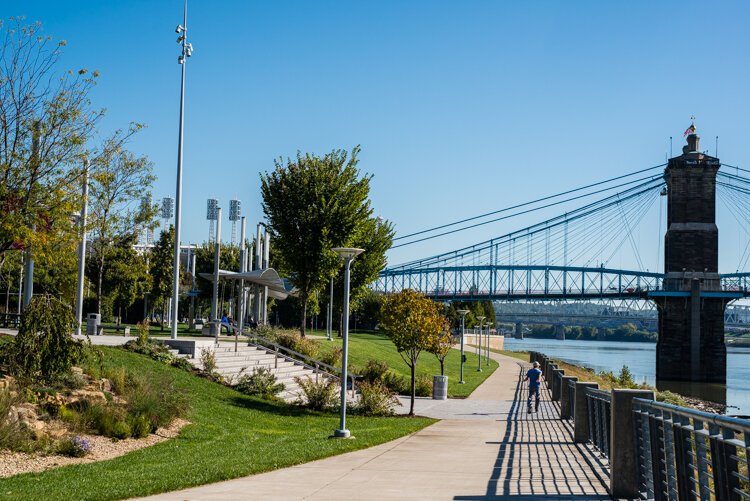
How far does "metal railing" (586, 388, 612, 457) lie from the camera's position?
1373 cm

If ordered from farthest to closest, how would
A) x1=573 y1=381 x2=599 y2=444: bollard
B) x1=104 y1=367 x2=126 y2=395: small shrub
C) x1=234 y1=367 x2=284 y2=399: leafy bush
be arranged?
1. x1=234 y1=367 x2=284 y2=399: leafy bush
2. x1=104 y1=367 x2=126 y2=395: small shrub
3. x1=573 y1=381 x2=599 y2=444: bollard

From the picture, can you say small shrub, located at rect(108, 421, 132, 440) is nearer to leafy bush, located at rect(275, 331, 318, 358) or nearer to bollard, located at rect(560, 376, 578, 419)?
bollard, located at rect(560, 376, 578, 419)

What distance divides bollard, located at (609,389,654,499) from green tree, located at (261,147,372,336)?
1213 inches

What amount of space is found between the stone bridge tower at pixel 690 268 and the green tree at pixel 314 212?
47926mm

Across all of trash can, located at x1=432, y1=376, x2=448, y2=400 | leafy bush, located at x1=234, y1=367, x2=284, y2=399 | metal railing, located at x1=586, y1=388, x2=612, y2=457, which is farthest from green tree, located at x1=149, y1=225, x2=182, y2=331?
metal railing, located at x1=586, y1=388, x2=612, y2=457

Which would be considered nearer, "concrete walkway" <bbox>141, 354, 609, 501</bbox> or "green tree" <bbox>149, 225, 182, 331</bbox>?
"concrete walkway" <bbox>141, 354, 609, 501</bbox>

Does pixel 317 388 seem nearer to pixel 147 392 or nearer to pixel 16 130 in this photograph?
pixel 147 392

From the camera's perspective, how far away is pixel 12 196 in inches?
720

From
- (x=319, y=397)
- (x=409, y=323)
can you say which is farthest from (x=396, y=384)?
(x=319, y=397)

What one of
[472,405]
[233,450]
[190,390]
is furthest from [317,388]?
[233,450]

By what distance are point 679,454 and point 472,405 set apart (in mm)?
20918

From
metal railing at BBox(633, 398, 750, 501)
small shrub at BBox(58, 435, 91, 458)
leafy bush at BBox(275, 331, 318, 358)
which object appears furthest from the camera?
leafy bush at BBox(275, 331, 318, 358)

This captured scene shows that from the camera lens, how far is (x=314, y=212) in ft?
135

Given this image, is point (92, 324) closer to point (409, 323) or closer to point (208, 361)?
point (208, 361)
